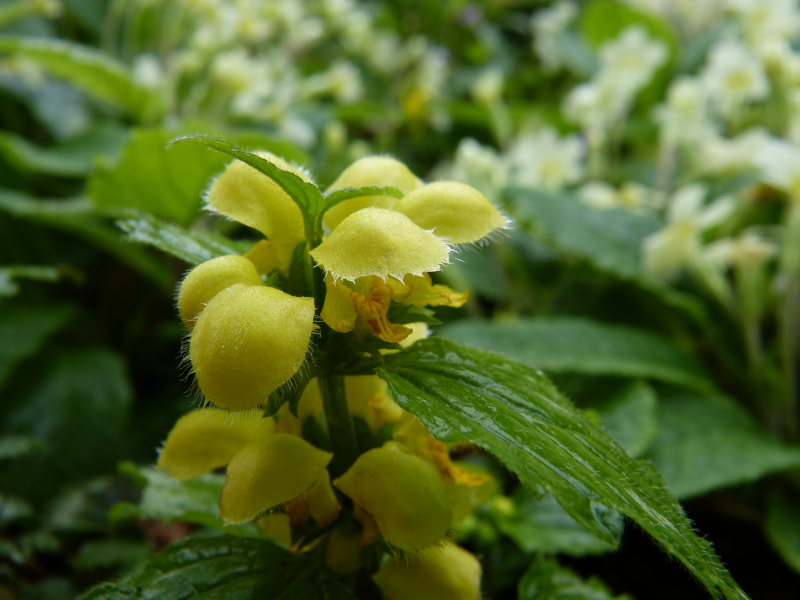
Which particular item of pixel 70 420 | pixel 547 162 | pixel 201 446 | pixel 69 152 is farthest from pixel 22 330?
pixel 547 162

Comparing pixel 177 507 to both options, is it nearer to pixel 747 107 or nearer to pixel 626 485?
pixel 626 485

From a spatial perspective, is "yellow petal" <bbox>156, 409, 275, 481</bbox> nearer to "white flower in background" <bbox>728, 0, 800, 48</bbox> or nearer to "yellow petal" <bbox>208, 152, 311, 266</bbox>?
"yellow petal" <bbox>208, 152, 311, 266</bbox>

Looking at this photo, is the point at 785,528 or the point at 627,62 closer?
the point at 785,528

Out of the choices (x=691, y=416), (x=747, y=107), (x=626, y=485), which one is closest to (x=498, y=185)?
(x=691, y=416)

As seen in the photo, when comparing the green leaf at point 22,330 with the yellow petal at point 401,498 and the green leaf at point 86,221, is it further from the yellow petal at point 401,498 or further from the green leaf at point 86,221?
the yellow petal at point 401,498

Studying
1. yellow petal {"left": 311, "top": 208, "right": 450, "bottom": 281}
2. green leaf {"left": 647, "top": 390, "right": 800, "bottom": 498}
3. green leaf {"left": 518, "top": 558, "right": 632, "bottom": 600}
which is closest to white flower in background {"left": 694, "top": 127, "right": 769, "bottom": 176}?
green leaf {"left": 647, "top": 390, "right": 800, "bottom": 498}

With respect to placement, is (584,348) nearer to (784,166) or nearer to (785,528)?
(785,528)
